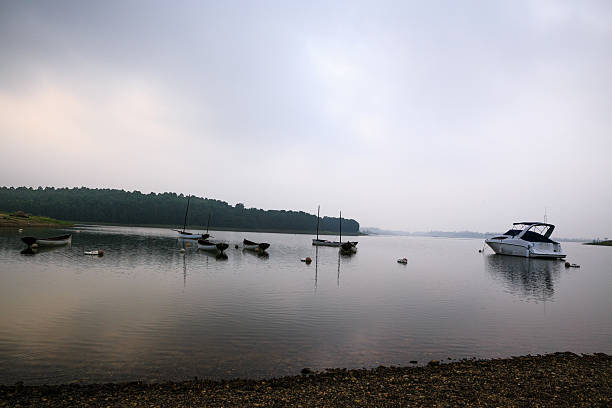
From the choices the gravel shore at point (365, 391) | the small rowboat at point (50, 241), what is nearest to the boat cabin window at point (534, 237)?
the gravel shore at point (365, 391)

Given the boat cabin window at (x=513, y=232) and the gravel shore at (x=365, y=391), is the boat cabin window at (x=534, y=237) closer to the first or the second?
the boat cabin window at (x=513, y=232)

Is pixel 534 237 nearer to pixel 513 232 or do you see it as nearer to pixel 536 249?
pixel 536 249

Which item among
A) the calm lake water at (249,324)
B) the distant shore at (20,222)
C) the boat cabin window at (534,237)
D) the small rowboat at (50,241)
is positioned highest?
the boat cabin window at (534,237)

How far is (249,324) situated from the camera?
17.0 metres

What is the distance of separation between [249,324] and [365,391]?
896 cm

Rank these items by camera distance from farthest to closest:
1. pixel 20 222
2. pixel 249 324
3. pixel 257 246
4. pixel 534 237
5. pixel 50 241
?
pixel 20 222, pixel 534 237, pixel 257 246, pixel 50 241, pixel 249 324

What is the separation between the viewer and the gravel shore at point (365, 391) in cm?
836

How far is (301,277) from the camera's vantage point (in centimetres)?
3569

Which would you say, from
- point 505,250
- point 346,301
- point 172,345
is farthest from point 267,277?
point 505,250

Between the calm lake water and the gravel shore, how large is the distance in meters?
1.17

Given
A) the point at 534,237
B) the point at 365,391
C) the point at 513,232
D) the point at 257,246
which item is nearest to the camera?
the point at 365,391

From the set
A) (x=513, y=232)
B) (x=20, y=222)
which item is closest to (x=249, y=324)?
(x=513, y=232)

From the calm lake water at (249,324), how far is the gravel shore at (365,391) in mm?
1169

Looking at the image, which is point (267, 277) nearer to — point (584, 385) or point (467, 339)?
point (467, 339)
